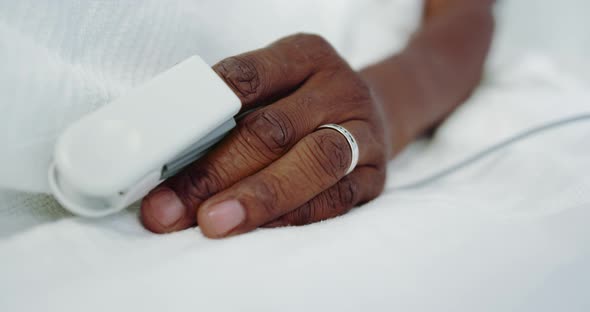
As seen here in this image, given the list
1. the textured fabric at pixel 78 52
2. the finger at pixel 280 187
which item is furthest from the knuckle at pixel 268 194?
the textured fabric at pixel 78 52

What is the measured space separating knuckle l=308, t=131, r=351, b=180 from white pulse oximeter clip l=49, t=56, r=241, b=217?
0.09 metres

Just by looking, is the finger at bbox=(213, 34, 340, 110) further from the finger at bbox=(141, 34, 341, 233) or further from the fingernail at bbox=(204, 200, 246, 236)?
the fingernail at bbox=(204, 200, 246, 236)

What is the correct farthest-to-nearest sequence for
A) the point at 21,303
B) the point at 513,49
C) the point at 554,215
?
the point at 513,49
the point at 554,215
the point at 21,303

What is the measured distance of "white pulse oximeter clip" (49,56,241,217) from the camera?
32 centimetres

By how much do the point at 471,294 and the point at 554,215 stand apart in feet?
0.50

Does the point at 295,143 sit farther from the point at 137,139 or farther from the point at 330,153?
the point at 137,139

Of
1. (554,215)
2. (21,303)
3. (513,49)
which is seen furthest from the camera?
(513,49)

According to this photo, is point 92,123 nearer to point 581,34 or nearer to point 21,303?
point 21,303

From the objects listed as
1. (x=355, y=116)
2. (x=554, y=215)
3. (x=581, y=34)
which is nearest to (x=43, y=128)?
(x=355, y=116)

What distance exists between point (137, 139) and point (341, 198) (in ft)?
0.67

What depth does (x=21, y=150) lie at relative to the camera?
355 millimetres

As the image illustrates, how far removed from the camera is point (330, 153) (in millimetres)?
443

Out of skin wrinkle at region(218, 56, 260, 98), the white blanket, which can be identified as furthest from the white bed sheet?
skin wrinkle at region(218, 56, 260, 98)

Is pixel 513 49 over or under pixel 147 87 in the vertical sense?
under
